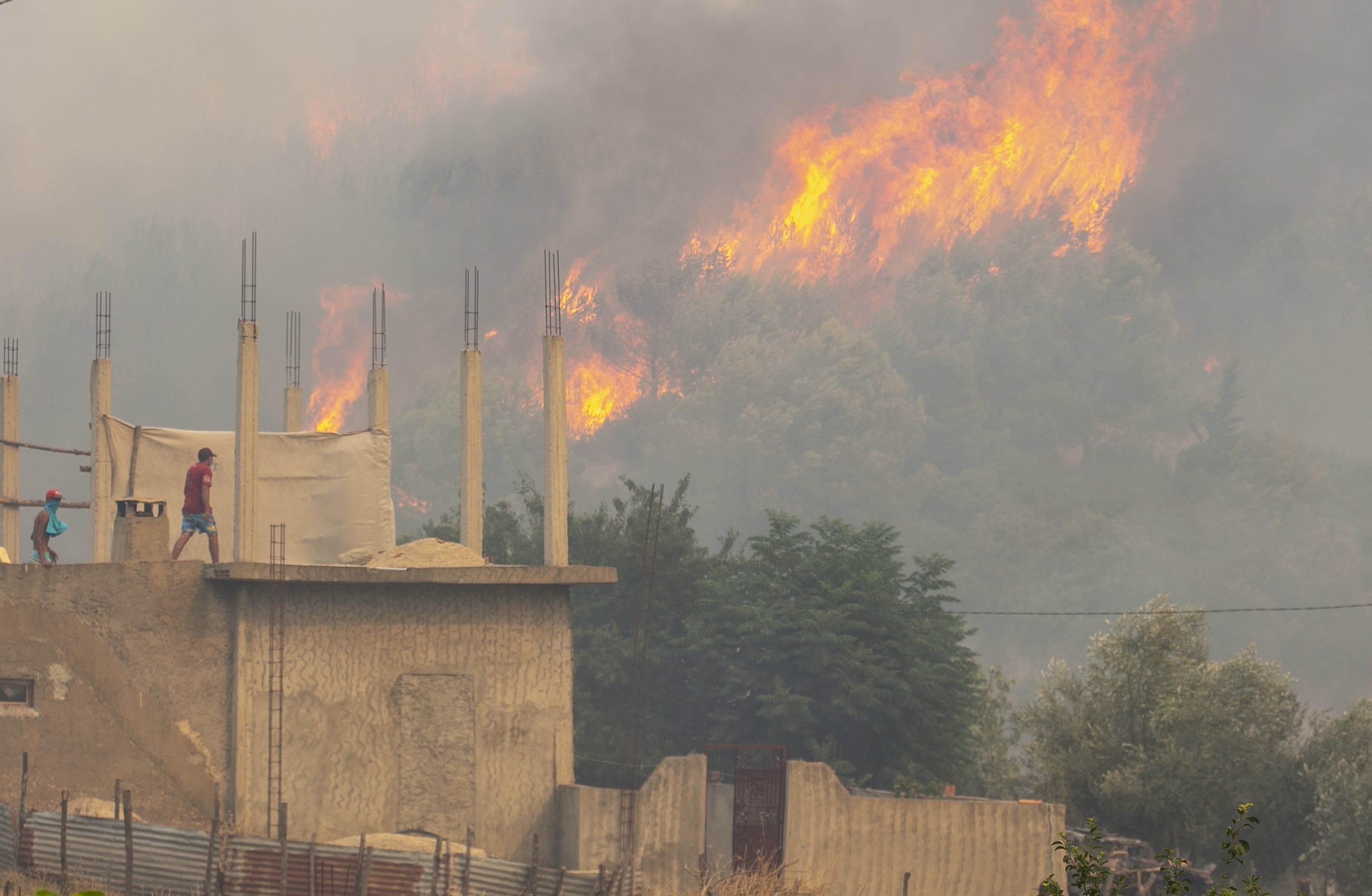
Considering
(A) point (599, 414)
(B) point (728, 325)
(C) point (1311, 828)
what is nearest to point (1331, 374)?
(B) point (728, 325)

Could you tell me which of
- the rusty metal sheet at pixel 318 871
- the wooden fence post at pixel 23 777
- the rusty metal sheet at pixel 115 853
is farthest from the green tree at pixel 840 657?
the rusty metal sheet at pixel 115 853

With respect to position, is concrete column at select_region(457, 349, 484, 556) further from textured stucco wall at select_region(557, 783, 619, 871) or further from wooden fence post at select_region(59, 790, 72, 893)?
wooden fence post at select_region(59, 790, 72, 893)

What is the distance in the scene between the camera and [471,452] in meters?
28.2

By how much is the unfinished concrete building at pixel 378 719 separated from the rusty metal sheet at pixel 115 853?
82.6 inches

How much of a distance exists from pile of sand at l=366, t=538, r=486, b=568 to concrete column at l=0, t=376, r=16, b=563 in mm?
14795

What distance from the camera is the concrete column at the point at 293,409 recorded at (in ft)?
108

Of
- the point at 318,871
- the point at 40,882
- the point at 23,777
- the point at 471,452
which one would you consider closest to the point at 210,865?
the point at 318,871

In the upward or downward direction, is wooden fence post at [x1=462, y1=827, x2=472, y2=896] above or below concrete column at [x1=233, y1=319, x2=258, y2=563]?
below

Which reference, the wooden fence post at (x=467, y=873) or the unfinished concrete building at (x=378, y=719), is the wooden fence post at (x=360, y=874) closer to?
the wooden fence post at (x=467, y=873)

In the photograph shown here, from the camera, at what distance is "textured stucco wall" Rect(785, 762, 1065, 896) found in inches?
1008

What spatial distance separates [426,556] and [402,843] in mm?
4709

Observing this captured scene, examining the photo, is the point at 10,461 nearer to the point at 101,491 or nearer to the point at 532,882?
the point at 101,491

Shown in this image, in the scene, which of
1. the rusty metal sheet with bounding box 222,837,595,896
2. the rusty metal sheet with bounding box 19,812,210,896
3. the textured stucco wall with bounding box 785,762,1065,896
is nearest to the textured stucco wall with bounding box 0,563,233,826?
the rusty metal sheet with bounding box 19,812,210,896

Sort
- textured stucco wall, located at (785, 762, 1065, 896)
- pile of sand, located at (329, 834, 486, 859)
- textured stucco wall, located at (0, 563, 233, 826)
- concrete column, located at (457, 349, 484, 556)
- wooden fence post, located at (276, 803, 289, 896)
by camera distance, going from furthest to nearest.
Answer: concrete column, located at (457, 349, 484, 556) < textured stucco wall, located at (785, 762, 1065, 896) < pile of sand, located at (329, 834, 486, 859) < textured stucco wall, located at (0, 563, 233, 826) < wooden fence post, located at (276, 803, 289, 896)
